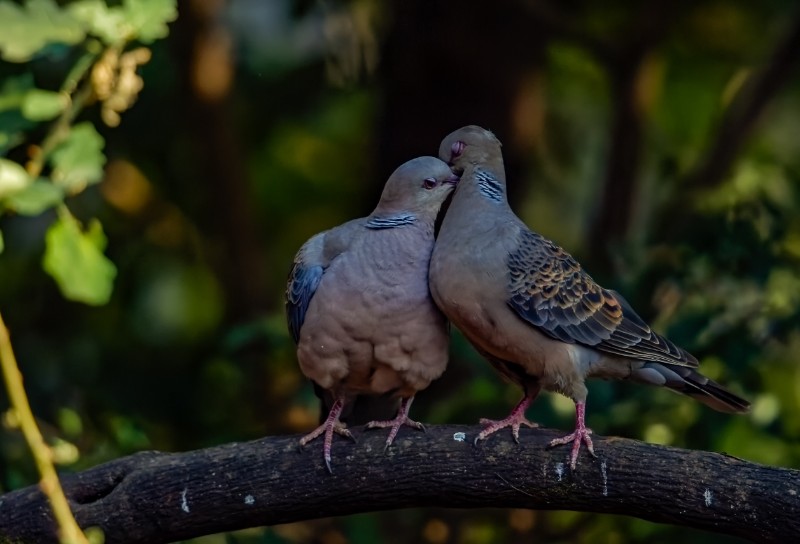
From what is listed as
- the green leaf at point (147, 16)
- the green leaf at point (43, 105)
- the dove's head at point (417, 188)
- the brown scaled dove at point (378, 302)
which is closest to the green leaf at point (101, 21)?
the green leaf at point (147, 16)

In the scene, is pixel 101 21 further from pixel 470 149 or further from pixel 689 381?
pixel 689 381

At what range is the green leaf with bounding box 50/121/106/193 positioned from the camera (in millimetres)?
1907

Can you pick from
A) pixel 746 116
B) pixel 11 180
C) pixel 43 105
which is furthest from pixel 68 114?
pixel 746 116

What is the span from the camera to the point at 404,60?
6.32m

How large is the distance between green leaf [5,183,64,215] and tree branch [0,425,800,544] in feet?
6.25


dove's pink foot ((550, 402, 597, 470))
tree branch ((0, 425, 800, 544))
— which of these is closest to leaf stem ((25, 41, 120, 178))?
tree branch ((0, 425, 800, 544))

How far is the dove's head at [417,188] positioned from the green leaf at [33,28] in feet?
5.58

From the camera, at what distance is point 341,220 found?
720 centimetres

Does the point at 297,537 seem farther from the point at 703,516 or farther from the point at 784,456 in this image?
the point at 703,516

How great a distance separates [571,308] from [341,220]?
3615 mm

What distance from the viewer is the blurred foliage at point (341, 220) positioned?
493 cm

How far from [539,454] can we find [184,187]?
3957 millimetres

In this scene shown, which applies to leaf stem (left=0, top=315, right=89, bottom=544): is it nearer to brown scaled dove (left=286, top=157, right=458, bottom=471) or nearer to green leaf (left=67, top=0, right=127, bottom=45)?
green leaf (left=67, top=0, right=127, bottom=45)

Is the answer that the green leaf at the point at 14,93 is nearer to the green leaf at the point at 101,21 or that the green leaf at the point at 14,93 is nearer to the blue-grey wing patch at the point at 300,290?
the green leaf at the point at 101,21
